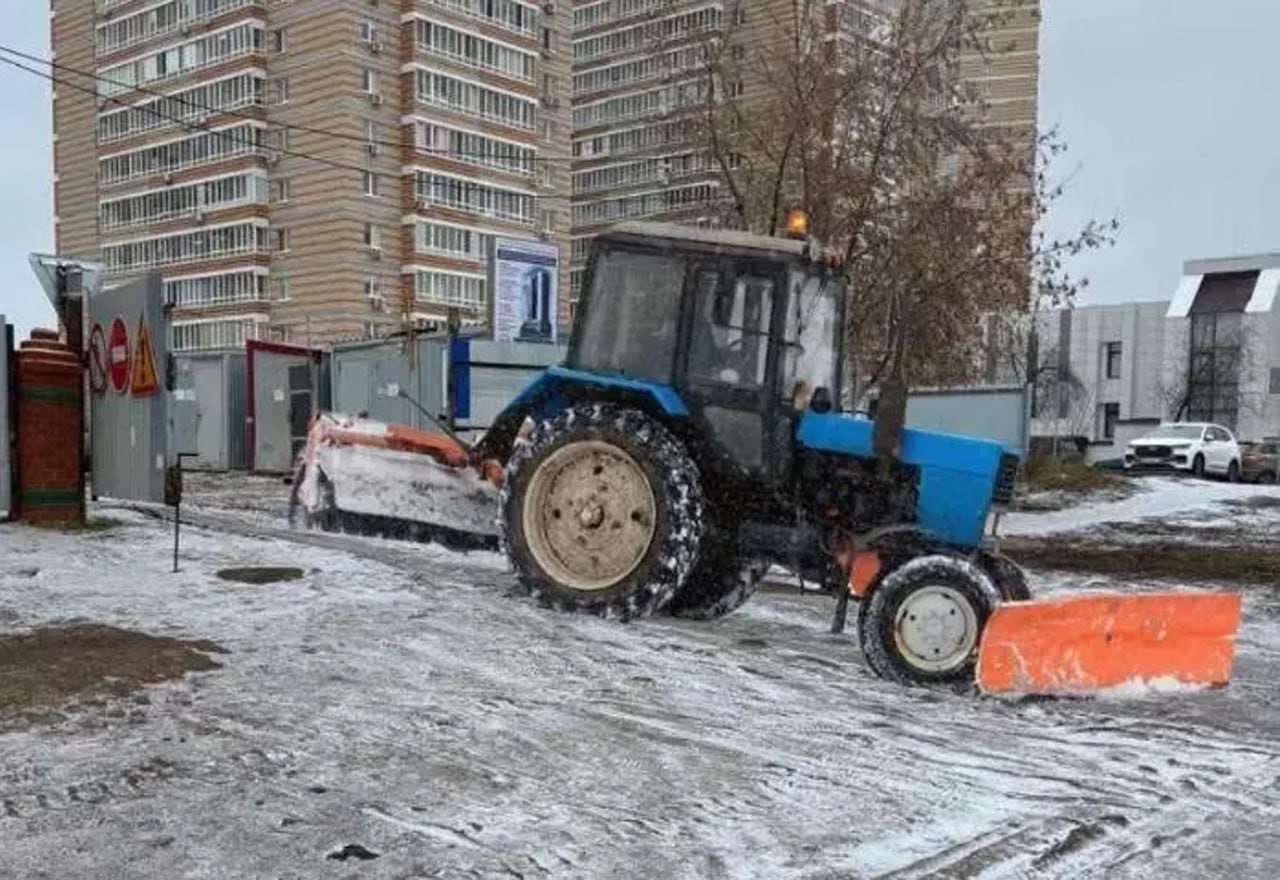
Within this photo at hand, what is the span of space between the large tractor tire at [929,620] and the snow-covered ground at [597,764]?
21 cm

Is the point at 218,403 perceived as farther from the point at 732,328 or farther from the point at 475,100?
the point at 475,100

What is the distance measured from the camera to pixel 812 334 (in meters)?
7.27

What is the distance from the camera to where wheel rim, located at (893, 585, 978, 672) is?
232 inches

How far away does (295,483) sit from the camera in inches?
341

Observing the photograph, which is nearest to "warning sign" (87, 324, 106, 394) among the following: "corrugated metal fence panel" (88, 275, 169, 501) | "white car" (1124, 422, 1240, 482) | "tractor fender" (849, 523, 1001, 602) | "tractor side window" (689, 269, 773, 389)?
"corrugated metal fence panel" (88, 275, 169, 501)

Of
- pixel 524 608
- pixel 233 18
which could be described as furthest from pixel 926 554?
pixel 233 18

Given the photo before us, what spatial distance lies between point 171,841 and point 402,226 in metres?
60.0

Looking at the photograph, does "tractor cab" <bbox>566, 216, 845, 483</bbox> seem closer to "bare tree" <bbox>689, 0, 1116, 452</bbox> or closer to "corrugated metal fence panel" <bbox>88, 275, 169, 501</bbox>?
"corrugated metal fence panel" <bbox>88, 275, 169, 501</bbox>

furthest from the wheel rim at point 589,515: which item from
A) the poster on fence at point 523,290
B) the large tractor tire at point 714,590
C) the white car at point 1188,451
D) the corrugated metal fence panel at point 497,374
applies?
the white car at point 1188,451

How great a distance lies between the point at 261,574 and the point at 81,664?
3047 millimetres

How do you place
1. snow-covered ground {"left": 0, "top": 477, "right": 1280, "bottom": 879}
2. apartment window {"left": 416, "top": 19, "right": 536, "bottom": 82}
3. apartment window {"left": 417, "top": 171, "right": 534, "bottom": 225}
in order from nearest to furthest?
snow-covered ground {"left": 0, "top": 477, "right": 1280, "bottom": 879}
apartment window {"left": 416, "top": 19, "right": 536, "bottom": 82}
apartment window {"left": 417, "top": 171, "right": 534, "bottom": 225}

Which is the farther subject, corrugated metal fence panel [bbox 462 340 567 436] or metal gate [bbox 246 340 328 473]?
metal gate [bbox 246 340 328 473]

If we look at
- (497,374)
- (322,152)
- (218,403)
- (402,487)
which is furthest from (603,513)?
(322,152)

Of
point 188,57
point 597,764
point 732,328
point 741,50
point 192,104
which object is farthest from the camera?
point 188,57
